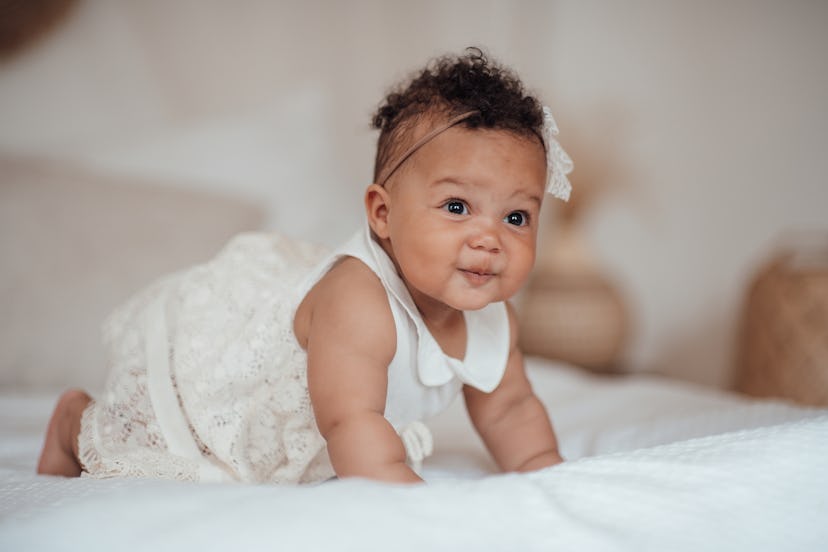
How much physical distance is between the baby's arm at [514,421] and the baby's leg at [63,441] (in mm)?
553

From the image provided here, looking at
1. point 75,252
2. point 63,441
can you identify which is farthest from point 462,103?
point 75,252

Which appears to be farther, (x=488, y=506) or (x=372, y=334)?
(x=372, y=334)

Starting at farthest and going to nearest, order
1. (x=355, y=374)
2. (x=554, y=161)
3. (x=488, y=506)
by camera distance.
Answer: (x=554, y=161), (x=355, y=374), (x=488, y=506)

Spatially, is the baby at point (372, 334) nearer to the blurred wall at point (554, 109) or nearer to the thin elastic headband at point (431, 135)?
the thin elastic headband at point (431, 135)

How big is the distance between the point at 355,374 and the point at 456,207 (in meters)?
0.22

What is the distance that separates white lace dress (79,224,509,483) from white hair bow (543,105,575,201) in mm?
207

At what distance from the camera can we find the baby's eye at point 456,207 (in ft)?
2.77

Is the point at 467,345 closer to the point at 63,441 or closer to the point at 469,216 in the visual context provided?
the point at 469,216

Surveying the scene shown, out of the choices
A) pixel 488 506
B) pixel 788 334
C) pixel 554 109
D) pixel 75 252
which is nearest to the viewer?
pixel 488 506

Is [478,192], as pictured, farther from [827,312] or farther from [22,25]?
[22,25]

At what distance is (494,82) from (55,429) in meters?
0.77

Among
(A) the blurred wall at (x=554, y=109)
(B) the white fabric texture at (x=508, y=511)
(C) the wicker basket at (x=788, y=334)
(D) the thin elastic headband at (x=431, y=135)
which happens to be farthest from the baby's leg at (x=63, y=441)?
(C) the wicker basket at (x=788, y=334)

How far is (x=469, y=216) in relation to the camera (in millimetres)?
838

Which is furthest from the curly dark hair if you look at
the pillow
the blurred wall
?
the blurred wall
